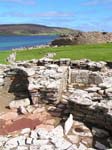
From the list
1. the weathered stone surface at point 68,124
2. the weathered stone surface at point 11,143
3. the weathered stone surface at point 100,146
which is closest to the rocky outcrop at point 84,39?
the weathered stone surface at point 68,124

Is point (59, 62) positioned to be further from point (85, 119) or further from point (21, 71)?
point (85, 119)

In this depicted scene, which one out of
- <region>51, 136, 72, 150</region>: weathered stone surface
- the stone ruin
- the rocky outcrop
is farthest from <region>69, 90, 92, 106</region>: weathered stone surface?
the rocky outcrop

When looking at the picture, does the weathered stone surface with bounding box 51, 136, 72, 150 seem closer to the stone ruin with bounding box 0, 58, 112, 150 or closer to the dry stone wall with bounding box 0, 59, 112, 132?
the stone ruin with bounding box 0, 58, 112, 150

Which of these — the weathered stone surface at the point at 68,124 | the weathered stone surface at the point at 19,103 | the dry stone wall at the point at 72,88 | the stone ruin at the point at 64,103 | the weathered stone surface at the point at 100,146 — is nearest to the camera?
the weathered stone surface at the point at 100,146

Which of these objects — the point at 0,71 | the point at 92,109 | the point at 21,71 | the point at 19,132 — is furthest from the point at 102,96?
the point at 0,71

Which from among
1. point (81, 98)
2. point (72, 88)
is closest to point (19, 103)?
point (81, 98)

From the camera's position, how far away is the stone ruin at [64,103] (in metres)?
12.1

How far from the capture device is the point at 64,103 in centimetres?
1577

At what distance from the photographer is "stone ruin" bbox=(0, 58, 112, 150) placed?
39.8ft

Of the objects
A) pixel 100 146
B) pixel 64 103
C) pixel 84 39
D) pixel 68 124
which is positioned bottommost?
pixel 100 146

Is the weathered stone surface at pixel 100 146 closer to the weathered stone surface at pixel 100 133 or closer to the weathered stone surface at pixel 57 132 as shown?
the weathered stone surface at pixel 100 133

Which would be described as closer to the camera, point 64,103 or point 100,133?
point 100,133

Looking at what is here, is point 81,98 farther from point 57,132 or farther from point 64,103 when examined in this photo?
point 57,132

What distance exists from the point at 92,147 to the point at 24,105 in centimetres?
505
